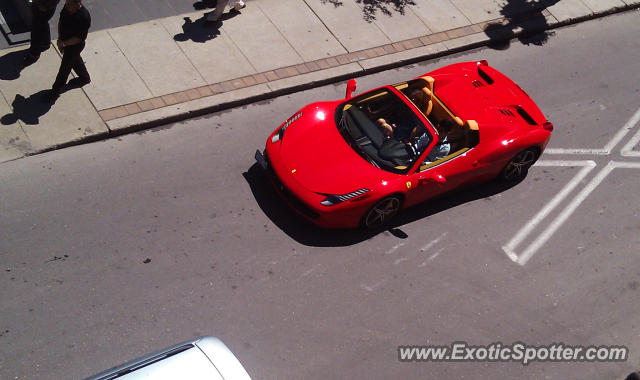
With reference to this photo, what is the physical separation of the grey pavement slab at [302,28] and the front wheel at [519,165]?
3515 millimetres

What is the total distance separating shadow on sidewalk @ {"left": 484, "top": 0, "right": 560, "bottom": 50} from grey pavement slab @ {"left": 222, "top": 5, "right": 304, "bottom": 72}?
396 centimetres

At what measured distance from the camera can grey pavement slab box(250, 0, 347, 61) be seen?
38.2ft

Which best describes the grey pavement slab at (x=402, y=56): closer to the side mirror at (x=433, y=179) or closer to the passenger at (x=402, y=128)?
the passenger at (x=402, y=128)

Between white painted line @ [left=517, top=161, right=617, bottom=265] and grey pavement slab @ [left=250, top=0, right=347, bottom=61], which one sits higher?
grey pavement slab @ [left=250, top=0, right=347, bottom=61]

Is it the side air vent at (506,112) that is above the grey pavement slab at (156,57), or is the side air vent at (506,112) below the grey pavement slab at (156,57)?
above

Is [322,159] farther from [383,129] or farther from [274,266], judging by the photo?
[274,266]

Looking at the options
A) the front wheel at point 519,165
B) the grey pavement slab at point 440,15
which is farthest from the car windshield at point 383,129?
the grey pavement slab at point 440,15

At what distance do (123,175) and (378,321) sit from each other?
3847 mm

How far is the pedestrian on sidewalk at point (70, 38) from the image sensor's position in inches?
364

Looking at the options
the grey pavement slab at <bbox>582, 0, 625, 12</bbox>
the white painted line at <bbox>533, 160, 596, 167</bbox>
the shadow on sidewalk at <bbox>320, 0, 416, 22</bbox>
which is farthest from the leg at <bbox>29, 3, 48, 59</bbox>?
the grey pavement slab at <bbox>582, 0, 625, 12</bbox>

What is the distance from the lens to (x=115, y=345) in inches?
294

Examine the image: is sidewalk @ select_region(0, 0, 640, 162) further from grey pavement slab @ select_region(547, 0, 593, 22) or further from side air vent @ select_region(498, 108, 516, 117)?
side air vent @ select_region(498, 108, 516, 117)

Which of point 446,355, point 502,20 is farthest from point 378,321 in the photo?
point 502,20

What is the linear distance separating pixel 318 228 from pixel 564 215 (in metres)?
3.56
